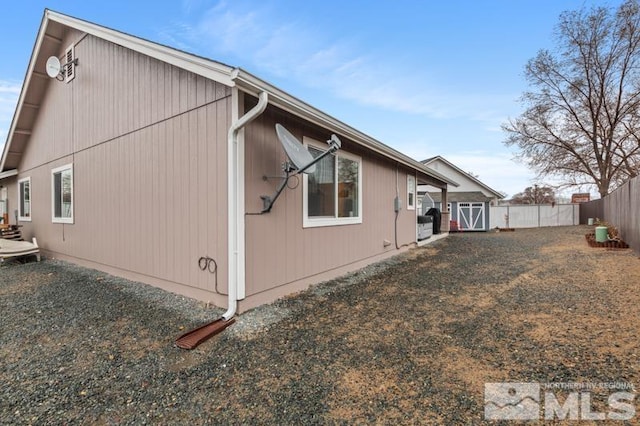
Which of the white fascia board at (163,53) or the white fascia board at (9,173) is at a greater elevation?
the white fascia board at (163,53)

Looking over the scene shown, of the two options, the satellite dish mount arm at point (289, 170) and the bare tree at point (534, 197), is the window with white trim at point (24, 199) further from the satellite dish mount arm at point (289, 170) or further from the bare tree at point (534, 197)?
the bare tree at point (534, 197)

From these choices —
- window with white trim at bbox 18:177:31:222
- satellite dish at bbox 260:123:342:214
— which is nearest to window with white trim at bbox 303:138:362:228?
satellite dish at bbox 260:123:342:214

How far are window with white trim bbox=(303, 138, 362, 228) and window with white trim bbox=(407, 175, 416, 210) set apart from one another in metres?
3.43

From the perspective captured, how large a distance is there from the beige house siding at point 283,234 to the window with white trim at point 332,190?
135 millimetres

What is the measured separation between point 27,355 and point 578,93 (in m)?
28.2

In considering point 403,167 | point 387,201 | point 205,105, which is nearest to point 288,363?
point 205,105

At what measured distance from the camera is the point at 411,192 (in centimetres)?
962

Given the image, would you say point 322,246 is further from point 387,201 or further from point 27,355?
point 27,355

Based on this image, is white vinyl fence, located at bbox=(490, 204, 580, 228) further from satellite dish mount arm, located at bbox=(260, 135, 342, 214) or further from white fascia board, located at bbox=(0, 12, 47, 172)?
white fascia board, located at bbox=(0, 12, 47, 172)

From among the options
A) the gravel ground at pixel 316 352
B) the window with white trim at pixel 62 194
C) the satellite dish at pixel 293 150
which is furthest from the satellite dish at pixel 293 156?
the window with white trim at pixel 62 194

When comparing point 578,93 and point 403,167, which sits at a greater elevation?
point 578,93

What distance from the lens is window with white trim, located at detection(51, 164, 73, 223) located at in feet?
23.4

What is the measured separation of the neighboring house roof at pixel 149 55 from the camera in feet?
11.3

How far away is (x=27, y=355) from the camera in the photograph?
2850 mm
